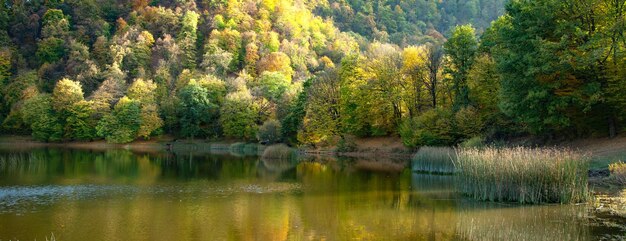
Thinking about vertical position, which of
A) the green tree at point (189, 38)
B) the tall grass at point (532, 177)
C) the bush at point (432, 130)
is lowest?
the tall grass at point (532, 177)

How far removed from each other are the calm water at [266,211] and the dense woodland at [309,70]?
34.6 feet

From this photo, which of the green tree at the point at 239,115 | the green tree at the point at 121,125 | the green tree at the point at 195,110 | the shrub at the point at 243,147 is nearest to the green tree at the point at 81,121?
the green tree at the point at 121,125

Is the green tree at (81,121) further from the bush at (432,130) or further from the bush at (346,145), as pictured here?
the bush at (432,130)

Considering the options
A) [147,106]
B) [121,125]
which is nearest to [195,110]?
[147,106]

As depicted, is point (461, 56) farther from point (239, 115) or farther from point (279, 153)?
point (239, 115)

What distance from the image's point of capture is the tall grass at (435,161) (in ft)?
100

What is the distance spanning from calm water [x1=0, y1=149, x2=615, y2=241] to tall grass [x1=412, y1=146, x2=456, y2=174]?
124 centimetres

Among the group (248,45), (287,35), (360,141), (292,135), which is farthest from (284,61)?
(360,141)

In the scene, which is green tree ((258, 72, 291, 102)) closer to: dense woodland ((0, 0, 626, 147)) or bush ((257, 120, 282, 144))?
dense woodland ((0, 0, 626, 147))

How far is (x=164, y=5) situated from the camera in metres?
126

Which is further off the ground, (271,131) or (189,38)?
(189,38)

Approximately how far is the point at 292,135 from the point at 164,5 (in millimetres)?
75926

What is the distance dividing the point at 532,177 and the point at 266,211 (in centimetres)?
947

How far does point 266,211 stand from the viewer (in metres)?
18.4
